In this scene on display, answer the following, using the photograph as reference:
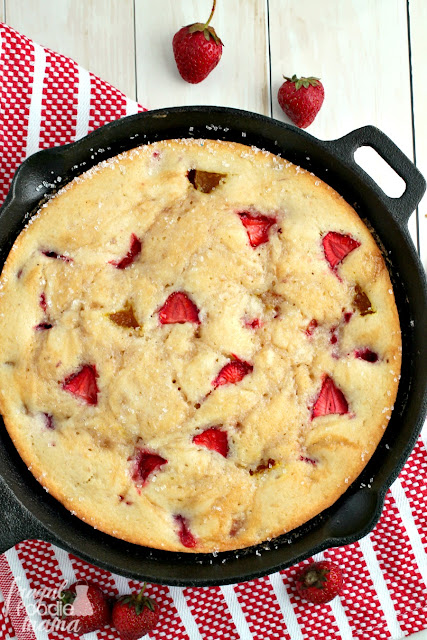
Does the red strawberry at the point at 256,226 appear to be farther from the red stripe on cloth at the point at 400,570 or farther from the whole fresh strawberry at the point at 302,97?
the red stripe on cloth at the point at 400,570

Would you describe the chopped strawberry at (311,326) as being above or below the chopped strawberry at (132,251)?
below

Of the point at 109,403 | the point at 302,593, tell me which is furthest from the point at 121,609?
the point at 109,403

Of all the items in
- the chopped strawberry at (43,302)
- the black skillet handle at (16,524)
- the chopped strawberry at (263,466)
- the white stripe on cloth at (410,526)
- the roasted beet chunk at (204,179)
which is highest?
the roasted beet chunk at (204,179)

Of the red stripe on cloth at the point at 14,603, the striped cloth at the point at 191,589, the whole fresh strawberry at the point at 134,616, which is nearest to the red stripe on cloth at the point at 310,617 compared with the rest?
the striped cloth at the point at 191,589

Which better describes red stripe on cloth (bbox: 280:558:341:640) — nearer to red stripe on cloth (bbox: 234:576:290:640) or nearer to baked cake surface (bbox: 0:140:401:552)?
red stripe on cloth (bbox: 234:576:290:640)

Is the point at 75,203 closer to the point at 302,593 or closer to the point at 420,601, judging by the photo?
the point at 302,593

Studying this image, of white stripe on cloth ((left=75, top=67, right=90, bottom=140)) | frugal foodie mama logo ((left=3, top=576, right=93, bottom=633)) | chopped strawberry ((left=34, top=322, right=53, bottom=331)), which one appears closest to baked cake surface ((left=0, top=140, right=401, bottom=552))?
chopped strawberry ((left=34, top=322, right=53, bottom=331))
